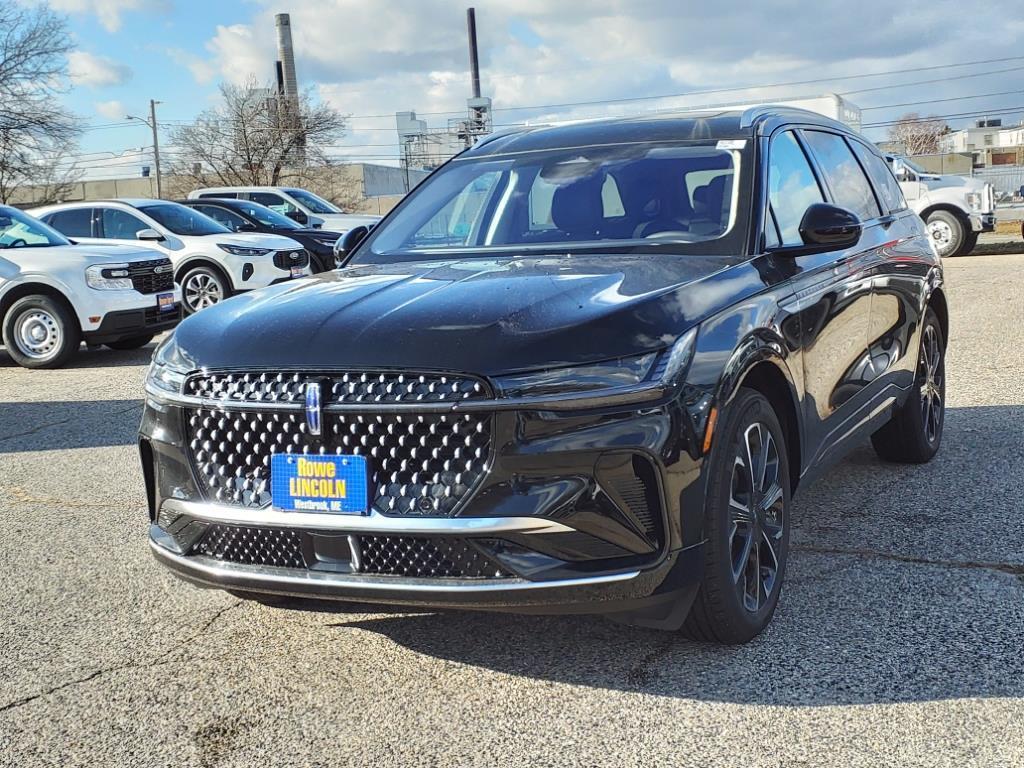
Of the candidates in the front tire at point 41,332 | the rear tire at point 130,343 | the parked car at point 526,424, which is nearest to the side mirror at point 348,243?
the parked car at point 526,424

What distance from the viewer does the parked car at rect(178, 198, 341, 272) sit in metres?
18.2

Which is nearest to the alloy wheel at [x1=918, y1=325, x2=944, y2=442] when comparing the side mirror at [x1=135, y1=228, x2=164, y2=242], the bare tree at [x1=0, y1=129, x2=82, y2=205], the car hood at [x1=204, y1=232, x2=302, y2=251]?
the side mirror at [x1=135, y1=228, x2=164, y2=242]

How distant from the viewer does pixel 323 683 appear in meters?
3.62

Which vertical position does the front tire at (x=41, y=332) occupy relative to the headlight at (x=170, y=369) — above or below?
below

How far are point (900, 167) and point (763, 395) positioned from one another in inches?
712

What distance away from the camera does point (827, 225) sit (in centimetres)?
430

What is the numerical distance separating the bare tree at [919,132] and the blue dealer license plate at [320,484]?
122 meters

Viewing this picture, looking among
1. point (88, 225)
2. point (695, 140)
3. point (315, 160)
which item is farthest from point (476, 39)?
point (695, 140)

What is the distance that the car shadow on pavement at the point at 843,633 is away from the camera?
3457mm

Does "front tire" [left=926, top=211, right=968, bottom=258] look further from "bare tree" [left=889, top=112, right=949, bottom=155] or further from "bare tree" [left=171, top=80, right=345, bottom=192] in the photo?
"bare tree" [left=889, top=112, right=949, bottom=155]

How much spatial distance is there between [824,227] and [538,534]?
72.9 inches

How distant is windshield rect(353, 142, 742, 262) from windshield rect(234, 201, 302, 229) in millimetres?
13965

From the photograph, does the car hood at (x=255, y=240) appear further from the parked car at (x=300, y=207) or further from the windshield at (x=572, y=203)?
the windshield at (x=572, y=203)

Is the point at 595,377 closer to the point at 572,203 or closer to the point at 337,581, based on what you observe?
the point at 337,581
